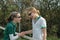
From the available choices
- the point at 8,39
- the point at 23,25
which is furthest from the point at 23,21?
the point at 8,39

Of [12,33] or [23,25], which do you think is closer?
[12,33]

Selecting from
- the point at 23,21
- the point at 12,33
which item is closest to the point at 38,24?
the point at 12,33

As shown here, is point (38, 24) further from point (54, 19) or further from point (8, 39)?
point (54, 19)

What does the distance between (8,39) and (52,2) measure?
6.92 metres

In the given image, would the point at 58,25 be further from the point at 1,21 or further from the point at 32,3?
the point at 1,21

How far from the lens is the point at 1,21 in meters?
10.8

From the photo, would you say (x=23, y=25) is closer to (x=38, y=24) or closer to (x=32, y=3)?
(x=32, y=3)

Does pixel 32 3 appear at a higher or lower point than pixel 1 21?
higher

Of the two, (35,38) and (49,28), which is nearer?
(35,38)

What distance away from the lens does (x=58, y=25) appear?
10.9m

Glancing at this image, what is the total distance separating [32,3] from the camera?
10703 mm

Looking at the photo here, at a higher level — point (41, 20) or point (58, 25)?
point (41, 20)

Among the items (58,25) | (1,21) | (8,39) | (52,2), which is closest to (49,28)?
(58,25)

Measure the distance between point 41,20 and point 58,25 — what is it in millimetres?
7074
